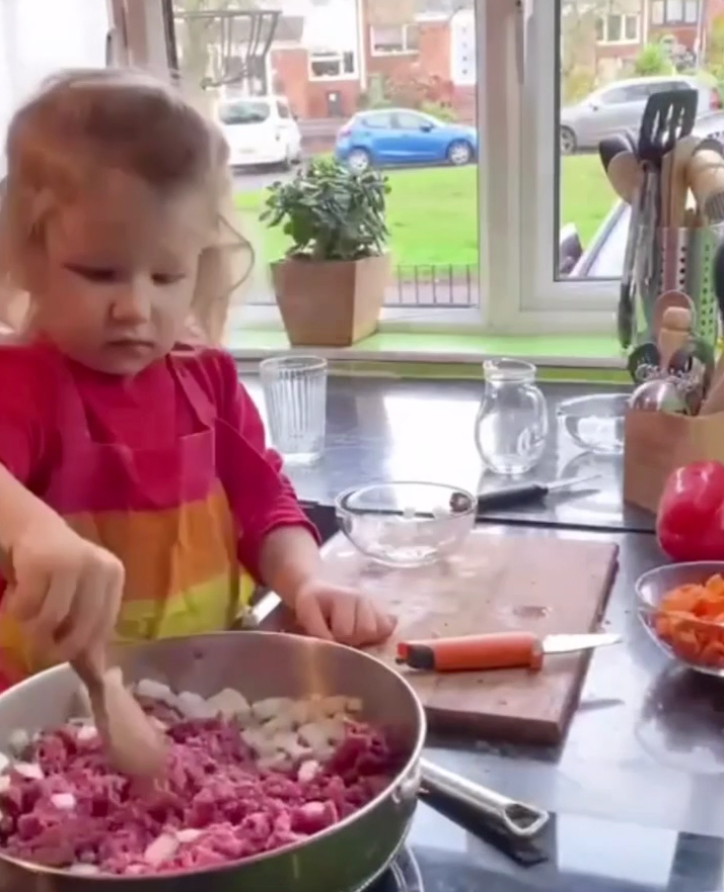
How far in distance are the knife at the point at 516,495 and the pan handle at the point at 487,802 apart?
1.85ft

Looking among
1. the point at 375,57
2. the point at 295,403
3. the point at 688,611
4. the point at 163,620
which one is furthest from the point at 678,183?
the point at 163,620

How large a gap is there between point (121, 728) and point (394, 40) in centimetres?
149

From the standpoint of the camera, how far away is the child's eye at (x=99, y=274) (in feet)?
3.27

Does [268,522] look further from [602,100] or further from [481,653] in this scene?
[602,100]

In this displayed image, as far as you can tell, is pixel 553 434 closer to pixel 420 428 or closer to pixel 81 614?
pixel 420 428

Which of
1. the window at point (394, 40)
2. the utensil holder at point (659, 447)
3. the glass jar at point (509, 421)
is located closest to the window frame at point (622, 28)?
the window at point (394, 40)

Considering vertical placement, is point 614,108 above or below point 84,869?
above

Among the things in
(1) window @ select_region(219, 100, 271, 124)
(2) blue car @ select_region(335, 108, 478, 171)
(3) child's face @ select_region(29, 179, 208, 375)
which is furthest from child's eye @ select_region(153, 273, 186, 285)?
(1) window @ select_region(219, 100, 271, 124)

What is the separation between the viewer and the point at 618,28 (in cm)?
188

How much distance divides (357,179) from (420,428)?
0.47 meters

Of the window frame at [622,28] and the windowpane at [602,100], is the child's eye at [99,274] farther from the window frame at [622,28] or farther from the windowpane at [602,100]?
the window frame at [622,28]

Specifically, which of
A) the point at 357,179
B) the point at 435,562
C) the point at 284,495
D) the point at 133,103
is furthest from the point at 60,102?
the point at 357,179

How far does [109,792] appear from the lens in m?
0.74

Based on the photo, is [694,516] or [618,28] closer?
[694,516]
